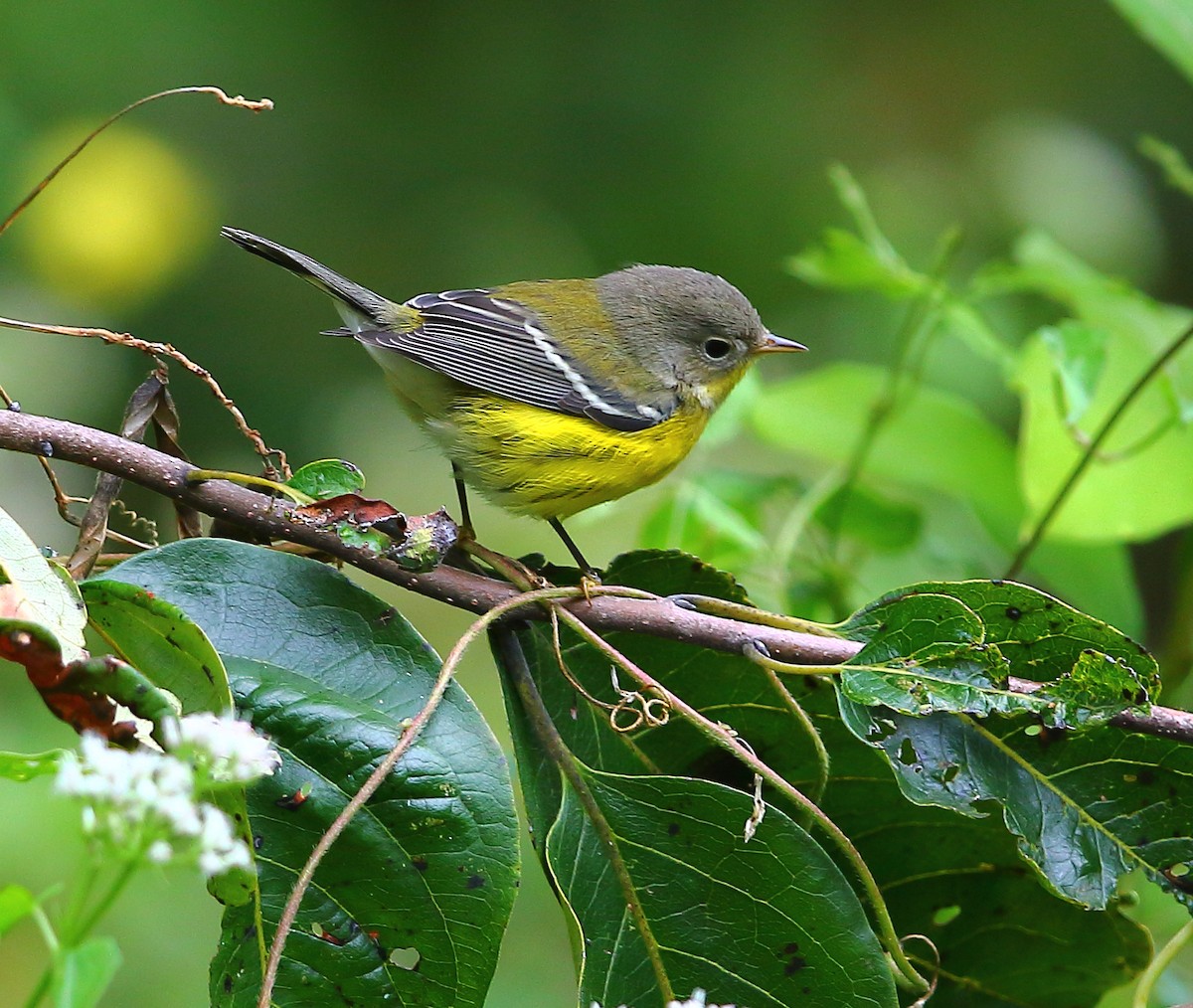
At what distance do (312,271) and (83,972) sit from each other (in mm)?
2040

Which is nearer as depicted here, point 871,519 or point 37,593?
point 37,593

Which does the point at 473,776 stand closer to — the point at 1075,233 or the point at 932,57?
the point at 1075,233

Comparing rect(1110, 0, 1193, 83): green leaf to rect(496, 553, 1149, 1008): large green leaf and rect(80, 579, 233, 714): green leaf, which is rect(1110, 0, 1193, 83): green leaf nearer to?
rect(496, 553, 1149, 1008): large green leaf

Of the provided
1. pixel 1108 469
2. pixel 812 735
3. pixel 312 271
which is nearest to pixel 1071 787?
pixel 812 735

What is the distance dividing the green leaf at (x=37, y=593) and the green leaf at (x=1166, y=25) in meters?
2.20

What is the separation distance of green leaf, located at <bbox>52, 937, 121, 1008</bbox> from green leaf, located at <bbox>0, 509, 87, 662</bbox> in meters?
0.47

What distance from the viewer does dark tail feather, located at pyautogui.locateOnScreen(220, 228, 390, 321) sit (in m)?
2.39

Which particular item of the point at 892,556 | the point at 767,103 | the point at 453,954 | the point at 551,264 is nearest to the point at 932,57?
the point at 767,103

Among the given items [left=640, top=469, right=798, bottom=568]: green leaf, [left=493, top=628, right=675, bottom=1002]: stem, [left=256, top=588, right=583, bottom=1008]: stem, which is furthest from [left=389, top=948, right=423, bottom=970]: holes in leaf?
[left=640, top=469, right=798, bottom=568]: green leaf

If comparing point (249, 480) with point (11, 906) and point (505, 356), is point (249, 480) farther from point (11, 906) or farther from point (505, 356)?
point (505, 356)

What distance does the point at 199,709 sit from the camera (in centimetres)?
134

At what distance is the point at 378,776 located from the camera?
1408mm

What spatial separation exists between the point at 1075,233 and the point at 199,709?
4302 mm

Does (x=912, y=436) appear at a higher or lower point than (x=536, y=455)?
higher
